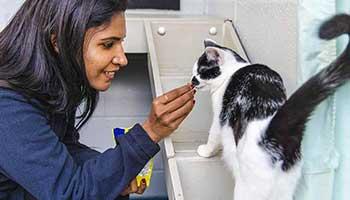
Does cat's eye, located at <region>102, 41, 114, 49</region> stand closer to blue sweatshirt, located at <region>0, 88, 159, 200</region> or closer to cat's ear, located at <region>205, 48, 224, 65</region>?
blue sweatshirt, located at <region>0, 88, 159, 200</region>

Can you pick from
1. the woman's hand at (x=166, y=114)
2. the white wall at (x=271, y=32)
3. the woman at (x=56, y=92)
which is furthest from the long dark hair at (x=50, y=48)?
the white wall at (x=271, y=32)

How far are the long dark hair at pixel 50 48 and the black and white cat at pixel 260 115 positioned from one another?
13.2 inches

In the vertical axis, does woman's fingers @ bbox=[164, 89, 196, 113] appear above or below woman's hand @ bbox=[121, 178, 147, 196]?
above

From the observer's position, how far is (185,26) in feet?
5.82

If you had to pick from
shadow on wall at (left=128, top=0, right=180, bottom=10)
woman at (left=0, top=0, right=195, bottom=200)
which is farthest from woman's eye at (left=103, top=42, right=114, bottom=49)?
shadow on wall at (left=128, top=0, right=180, bottom=10)

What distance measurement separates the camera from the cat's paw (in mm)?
1308

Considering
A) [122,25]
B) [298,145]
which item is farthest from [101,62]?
[298,145]

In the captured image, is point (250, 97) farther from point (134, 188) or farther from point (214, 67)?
point (134, 188)

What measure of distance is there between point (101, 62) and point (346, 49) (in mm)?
457

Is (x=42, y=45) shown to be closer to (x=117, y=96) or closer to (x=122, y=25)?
(x=122, y=25)

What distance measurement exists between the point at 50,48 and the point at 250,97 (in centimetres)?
43

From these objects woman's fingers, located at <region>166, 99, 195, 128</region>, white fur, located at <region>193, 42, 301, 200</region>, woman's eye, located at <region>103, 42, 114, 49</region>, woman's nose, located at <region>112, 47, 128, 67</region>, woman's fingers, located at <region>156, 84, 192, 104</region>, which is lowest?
white fur, located at <region>193, 42, 301, 200</region>

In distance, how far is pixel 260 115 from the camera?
1.01 metres

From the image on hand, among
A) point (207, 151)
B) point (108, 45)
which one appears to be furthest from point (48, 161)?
point (207, 151)
